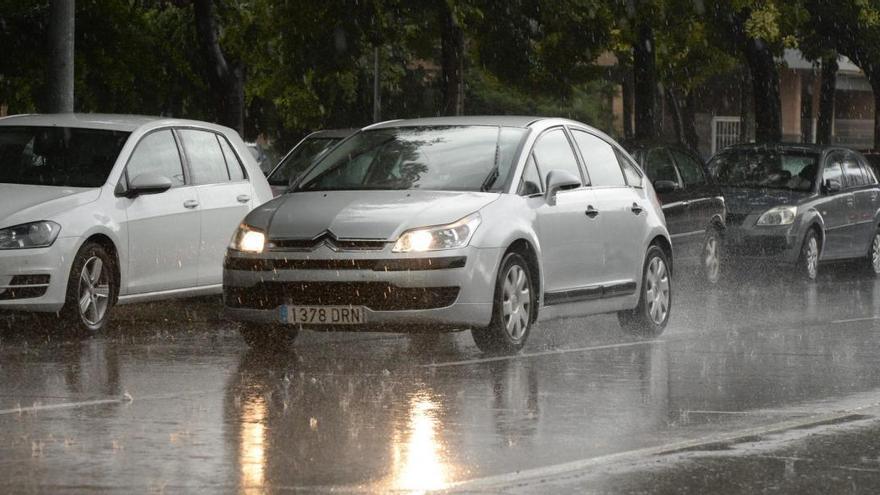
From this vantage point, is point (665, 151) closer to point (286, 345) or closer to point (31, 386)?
point (286, 345)

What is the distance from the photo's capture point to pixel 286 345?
12766 millimetres

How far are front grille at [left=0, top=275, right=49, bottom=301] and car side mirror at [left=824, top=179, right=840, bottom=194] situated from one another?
1195 centimetres

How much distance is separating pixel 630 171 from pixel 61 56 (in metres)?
7.37

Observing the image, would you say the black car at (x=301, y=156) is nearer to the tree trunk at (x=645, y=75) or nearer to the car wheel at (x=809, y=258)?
the car wheel at (x=809, y=258)

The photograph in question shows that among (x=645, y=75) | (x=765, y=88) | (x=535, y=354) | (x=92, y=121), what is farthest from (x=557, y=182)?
(x=765, y=88)

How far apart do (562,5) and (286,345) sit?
18553mm

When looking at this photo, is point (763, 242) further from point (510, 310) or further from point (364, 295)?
point (364, 295)

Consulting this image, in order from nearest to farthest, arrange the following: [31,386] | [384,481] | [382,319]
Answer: [384,481]
[31,386]
[382,319]

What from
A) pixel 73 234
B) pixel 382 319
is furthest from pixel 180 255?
pixel 382 319

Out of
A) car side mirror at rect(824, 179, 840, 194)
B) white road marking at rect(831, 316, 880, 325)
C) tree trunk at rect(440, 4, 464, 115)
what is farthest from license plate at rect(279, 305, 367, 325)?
tree trunk at rect(440, 4, 464, 115)

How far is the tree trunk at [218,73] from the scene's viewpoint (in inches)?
1136

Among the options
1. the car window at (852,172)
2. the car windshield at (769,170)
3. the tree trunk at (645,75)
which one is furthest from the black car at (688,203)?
the tree trunk at (645,75)

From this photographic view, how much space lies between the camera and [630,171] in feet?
48.2

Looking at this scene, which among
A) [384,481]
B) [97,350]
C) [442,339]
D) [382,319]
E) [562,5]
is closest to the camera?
[384,481]
